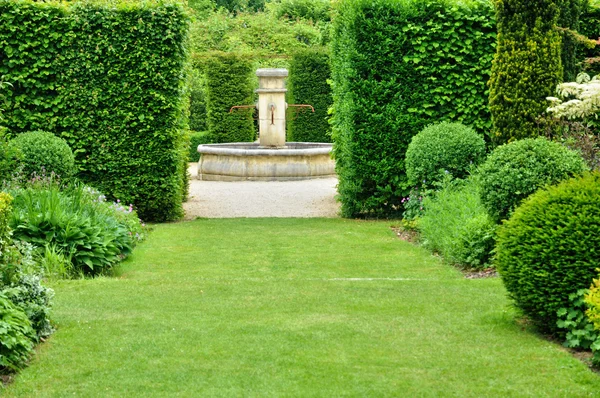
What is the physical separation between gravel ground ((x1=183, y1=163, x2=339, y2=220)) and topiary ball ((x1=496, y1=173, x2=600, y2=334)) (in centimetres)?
822

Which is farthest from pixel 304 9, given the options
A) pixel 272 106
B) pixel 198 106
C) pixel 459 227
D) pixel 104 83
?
pixel 459 227

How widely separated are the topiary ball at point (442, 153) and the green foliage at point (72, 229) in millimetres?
4478

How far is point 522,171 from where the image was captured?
8805 millimetres

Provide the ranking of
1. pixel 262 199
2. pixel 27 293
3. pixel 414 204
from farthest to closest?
pixel 262 199, pixel 414 204, pixel 27 293

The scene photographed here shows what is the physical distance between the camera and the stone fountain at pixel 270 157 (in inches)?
766

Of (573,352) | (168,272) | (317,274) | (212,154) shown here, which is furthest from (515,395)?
(212,154)

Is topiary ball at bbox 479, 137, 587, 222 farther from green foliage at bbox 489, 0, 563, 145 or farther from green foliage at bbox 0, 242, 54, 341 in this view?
green foliage at bbox 0, 242, 54, 341

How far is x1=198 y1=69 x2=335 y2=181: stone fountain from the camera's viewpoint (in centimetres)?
1947

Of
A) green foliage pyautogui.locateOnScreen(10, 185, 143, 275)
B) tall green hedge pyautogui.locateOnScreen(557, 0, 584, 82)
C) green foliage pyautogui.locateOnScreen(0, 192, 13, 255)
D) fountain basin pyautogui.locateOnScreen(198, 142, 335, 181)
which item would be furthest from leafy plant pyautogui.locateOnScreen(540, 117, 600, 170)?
fountain basin pyautogui.locateOnScreen(198, 142, 335, 181)

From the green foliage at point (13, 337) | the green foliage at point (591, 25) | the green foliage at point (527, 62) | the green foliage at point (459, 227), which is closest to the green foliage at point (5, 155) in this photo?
the green foliage at point (13, 337)

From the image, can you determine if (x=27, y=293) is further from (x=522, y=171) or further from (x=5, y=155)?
(x=522, y=171)

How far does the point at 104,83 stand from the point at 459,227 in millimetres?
6351

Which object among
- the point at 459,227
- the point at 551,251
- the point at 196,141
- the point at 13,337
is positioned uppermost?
the point at 551,251

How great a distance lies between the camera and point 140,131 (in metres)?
13.3
